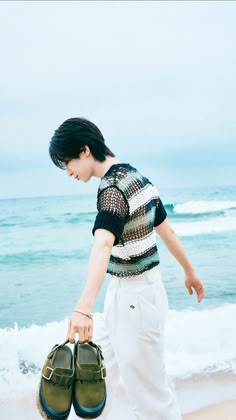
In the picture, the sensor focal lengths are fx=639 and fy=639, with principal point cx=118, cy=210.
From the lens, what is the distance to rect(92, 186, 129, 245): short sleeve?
1.74 m

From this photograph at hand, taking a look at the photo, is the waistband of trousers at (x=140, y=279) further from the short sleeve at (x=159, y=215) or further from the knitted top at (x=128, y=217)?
the short sleeve at (x=159, y=215)

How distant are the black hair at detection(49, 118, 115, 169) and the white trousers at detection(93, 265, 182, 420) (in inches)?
15.8

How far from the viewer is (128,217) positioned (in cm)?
187

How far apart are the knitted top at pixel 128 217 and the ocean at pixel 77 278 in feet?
6.02

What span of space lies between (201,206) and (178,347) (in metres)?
12.5

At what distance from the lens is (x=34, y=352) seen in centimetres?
473

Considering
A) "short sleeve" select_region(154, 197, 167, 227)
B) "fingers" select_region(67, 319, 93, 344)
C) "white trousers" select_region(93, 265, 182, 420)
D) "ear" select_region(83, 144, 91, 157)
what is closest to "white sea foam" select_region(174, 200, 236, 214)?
"short sleeve" select_region(154, 197, 167, 227)

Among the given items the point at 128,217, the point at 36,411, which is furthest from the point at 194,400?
the point at 128,217

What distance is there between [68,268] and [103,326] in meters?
9.39

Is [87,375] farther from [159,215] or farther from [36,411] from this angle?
[36,411]

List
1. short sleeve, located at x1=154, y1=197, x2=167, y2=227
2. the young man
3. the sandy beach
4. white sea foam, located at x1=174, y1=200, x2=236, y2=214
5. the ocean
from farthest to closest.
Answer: white sea foam, located at x1=174, y1=200, x2=236, y2=214 → the ocean → the sandy beach → short sleeve, located at x1=154, y1=197, x2=167, y2=227 → the young man

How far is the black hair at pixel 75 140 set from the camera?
1899mm

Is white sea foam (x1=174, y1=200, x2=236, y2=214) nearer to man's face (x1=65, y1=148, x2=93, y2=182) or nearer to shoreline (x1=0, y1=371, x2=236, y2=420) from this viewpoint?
shoreline (x1=0, y1=371, x2=236, y2=420)

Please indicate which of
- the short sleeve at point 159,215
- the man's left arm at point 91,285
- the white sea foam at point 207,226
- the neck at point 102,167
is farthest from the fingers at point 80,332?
the white sea foam at point 207,226
